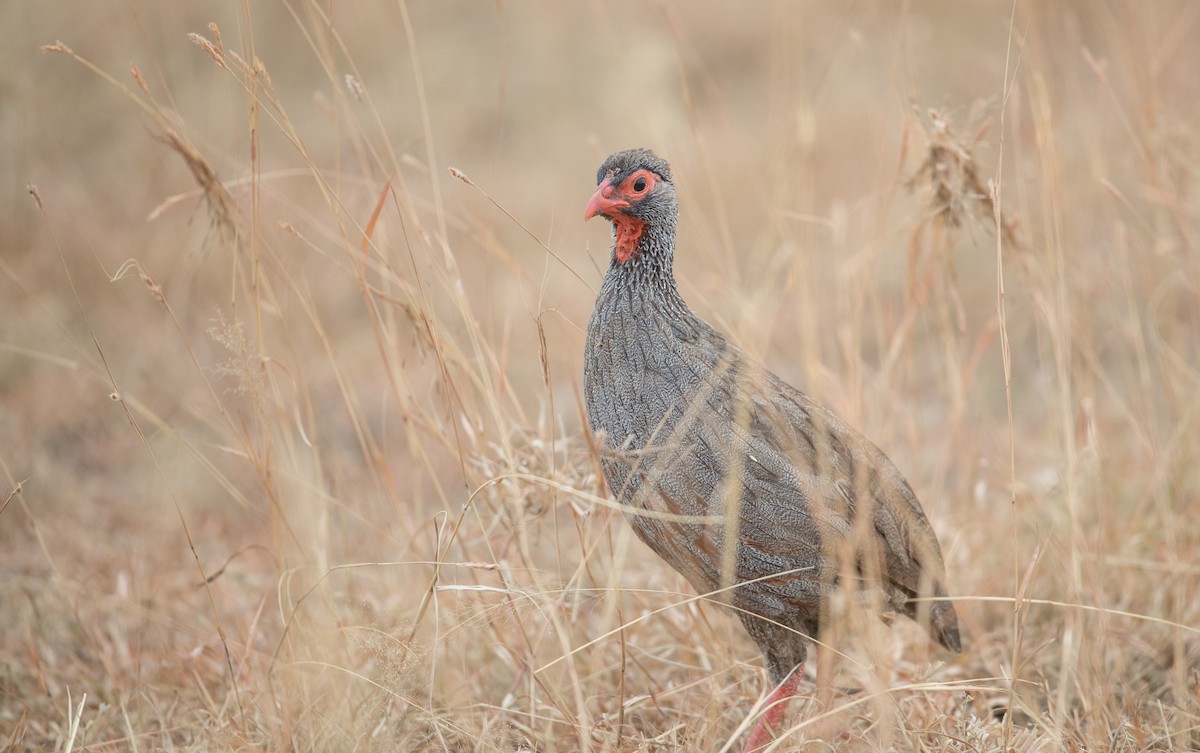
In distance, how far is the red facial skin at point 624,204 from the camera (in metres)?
2.83

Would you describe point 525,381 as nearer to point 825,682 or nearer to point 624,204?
point 624,204

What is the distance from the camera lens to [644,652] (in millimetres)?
3092

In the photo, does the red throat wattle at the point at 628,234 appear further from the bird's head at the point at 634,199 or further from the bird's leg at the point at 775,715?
the bird's leg at the point at 775,715

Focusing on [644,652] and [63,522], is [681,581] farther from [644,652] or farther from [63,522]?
[63,522]

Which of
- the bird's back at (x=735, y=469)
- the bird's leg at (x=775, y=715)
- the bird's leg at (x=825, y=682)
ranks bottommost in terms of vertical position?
the bird's leg at (x=775, y=715)

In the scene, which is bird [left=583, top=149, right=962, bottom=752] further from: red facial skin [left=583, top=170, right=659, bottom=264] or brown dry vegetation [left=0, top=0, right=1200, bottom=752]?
brown dry vegetation [left=0, top=0, right=1200, bottom=752]

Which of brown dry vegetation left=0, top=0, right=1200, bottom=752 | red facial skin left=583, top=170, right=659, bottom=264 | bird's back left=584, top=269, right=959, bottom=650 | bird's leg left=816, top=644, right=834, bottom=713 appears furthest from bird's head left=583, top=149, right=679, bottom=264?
bird's leg left=816, top=644, right=834, bottom=713

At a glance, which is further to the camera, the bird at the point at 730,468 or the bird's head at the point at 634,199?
the bird's head at the point at 634,199

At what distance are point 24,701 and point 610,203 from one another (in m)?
2.56

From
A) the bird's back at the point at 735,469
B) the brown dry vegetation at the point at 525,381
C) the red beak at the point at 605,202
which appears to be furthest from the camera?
the red beak at the point at 605,202

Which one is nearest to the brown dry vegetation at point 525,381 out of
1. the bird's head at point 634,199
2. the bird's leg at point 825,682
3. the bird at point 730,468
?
the bird's leg at point 825,682

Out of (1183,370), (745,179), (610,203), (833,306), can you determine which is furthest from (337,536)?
(745,179)

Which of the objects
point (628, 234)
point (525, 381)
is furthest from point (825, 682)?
point (525, 381)

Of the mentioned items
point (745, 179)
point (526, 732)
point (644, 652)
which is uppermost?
point (745, 179)
